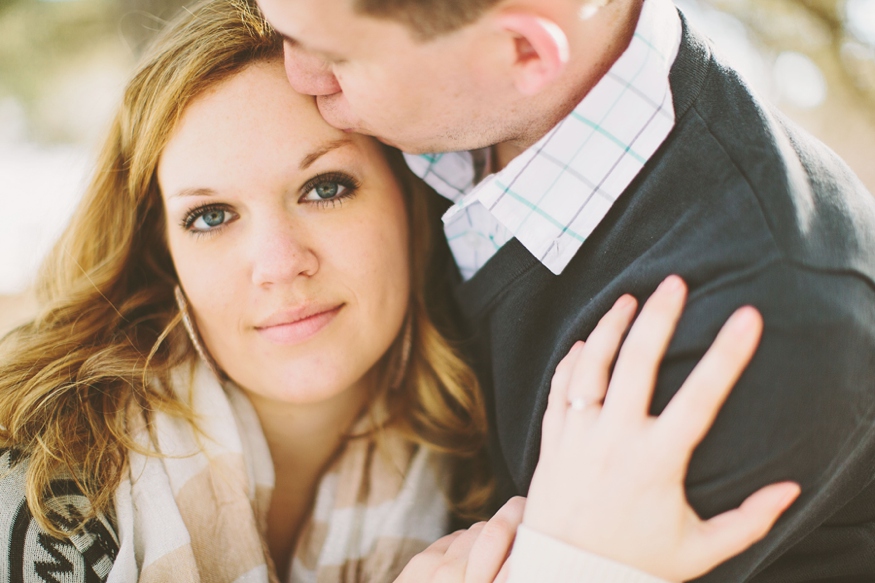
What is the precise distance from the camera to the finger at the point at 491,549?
1.43 meters

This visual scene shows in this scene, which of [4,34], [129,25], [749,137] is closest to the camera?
[749,137]

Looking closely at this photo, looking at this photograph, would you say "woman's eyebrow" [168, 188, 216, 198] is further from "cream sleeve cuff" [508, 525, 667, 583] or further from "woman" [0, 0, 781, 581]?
"cream sleeve cuff" [508, 525, 667, 583]

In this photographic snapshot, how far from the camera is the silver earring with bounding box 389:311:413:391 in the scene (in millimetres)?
2146

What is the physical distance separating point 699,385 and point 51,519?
1.45 meters

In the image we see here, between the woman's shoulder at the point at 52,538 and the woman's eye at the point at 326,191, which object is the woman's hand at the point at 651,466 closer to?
the woman's eye at the point at 326,191

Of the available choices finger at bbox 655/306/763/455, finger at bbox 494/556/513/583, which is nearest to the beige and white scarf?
finger at bbox 494/556/513/583

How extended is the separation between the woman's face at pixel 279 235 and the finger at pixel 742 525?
38.2 inches

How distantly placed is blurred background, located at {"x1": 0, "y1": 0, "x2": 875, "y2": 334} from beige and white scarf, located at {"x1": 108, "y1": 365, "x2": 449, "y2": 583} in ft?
3.01

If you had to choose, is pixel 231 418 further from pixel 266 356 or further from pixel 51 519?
pixel 51 519

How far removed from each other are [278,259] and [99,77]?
5.05 m

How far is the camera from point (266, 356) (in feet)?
5.87

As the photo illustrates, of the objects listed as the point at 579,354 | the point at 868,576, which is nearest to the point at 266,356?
the point at 579,354

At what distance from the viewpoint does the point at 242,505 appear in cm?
185

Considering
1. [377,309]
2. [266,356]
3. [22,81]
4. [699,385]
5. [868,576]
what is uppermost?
[699,385]
